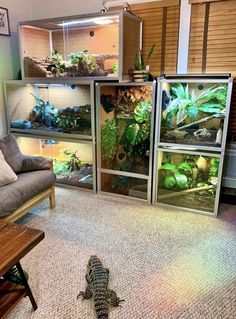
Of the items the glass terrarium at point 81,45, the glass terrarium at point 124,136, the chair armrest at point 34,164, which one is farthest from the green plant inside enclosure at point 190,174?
the chair armrest at point 34,164

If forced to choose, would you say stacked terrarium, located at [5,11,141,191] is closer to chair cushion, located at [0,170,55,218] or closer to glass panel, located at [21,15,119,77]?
glass panel, located at [21,15,119,77]

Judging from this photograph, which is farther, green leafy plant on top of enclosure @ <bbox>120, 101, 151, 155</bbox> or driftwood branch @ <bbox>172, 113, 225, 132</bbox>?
green leafy plant on top of enclosure @ <bbox>120, 101, 151, 155</bbox>

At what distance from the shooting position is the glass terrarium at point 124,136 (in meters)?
3.06

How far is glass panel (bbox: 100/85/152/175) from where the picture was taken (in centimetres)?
306

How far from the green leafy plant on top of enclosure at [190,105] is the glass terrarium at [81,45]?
0.63 metres

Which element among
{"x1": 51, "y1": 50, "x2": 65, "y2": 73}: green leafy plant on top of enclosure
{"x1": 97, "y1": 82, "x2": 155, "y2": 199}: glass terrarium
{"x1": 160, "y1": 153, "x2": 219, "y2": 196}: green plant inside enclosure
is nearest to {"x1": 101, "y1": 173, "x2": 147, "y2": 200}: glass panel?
{"x1": 97, "y1": 82, "x2": 155, "y2": 199}: glass terrarium

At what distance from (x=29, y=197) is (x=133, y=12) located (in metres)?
2.44

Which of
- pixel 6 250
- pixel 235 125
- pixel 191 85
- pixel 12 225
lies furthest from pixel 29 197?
pixel 235 125

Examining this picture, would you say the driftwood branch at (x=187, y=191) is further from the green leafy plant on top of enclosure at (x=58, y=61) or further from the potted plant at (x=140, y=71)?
the green leafy plant on top of enclosure at (x=58, y=61)

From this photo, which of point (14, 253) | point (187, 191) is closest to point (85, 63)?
point (187, 191)

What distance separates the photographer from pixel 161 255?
2.23 metres

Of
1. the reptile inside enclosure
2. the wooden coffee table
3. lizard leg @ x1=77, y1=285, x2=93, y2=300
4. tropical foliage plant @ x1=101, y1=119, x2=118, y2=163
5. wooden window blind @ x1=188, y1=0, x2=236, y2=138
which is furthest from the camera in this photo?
tropical foliage plant @ x1=101, y1=119, x2=118, y2=163

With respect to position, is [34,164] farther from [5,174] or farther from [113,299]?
[113,299]

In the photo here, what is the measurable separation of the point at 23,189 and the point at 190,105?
6.24 ft
